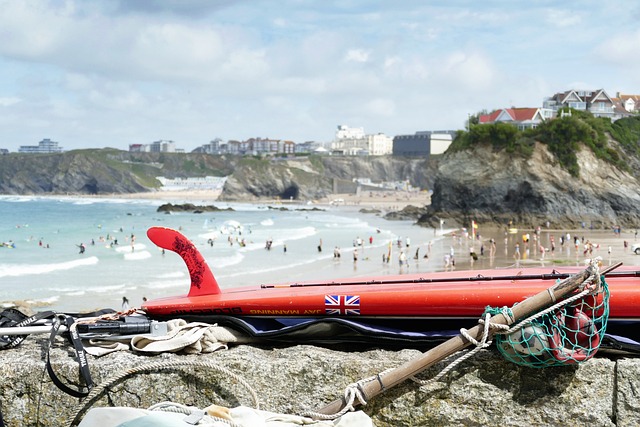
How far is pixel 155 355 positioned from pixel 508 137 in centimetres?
6524

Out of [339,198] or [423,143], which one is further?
[423,143]

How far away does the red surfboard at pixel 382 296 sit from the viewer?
405 centimetres

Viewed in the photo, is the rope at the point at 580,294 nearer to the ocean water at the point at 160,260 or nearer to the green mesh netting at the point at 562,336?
the green mesh netting at the point at 562,336

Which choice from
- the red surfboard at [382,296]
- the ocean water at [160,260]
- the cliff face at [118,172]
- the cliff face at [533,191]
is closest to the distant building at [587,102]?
the cliff face at [533,191]

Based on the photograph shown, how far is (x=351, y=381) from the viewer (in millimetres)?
3850

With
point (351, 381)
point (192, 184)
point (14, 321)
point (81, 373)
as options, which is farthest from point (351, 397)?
point (192, 184)

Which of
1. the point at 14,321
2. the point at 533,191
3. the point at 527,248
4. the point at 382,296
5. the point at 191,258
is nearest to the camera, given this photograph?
the point at 382,296

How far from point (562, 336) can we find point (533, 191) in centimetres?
6225

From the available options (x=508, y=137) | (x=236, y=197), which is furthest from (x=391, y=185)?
(x=508, y=137)

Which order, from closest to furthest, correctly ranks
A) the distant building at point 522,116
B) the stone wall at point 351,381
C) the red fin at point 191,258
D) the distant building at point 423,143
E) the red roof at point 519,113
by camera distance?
the stone wall at point 351,381 < the red fin at point 191,258 < the distant building at point 522,116 < the red roof at point 519,113 < the distant building at point 423,143

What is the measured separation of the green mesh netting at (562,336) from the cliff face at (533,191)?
60.2 meters

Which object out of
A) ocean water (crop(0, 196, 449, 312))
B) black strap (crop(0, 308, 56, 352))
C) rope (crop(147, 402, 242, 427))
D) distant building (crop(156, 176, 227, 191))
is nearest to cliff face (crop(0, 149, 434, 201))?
distant building (crop(156, 176, 227, 191))

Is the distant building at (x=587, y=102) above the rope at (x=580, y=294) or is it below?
above

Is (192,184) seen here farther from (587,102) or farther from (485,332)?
(485,332)
